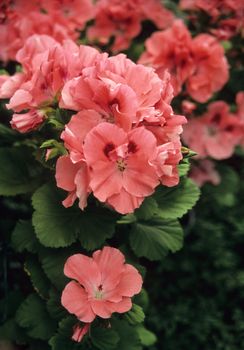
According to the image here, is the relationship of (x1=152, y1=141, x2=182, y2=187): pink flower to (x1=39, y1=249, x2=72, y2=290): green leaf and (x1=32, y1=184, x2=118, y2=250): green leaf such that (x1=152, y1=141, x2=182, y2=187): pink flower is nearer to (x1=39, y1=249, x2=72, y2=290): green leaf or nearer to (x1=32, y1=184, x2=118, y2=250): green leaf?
(x1=32, y1=184, x2=118, y2=250): green leaf

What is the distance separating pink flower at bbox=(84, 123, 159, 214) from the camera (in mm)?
1013

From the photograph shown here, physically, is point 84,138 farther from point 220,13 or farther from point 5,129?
point 220,13

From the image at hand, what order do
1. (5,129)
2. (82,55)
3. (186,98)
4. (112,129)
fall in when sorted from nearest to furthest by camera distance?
(112,129) → (82,55) → (5,129) → (186,98)

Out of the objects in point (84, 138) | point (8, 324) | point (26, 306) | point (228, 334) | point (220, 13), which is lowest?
point (228, 334)

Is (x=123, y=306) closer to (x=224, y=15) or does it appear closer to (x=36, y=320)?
(x=36, y=320)

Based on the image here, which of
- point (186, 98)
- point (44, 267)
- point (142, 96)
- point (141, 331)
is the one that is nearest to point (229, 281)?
point (141, 331)

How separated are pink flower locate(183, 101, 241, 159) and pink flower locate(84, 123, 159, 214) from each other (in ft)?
2.76

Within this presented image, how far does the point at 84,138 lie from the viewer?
104cm

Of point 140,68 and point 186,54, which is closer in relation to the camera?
Result: point 140,68

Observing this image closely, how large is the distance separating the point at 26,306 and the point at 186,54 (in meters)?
0.80

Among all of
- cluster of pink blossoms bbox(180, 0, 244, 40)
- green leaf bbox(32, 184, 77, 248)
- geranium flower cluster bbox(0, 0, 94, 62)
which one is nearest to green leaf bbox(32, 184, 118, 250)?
green leaf bbox(32, 184, 77, 248)

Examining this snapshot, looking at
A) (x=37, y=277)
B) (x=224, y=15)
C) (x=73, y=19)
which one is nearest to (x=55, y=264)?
(x=37, y=277)

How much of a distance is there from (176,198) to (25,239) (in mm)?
347

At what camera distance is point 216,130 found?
189cm
